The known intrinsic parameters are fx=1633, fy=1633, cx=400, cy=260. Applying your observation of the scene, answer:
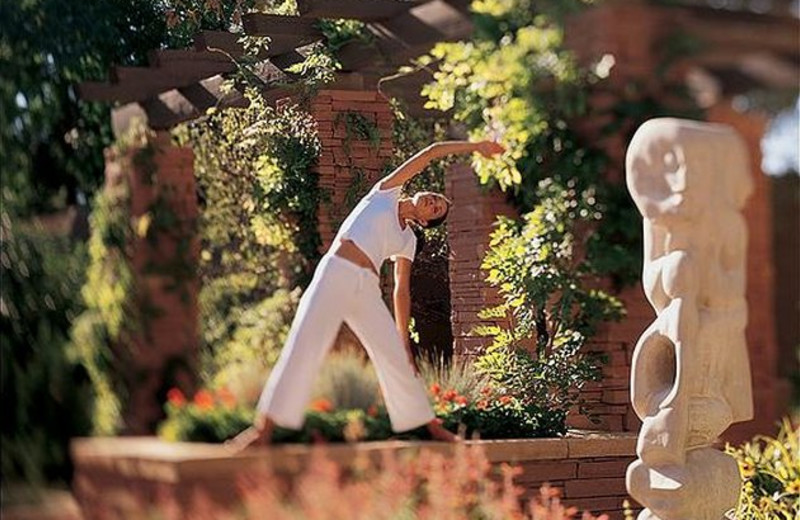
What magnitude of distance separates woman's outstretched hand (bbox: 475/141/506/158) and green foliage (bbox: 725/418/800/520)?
211 centimetres

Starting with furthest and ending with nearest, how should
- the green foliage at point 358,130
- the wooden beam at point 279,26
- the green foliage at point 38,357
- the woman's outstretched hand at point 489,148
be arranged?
the green foliage at point 358,130 < the wooden beam at point 279,26 < the woman's outstretched hand at point 489,148 < the green foliage at point 38,357

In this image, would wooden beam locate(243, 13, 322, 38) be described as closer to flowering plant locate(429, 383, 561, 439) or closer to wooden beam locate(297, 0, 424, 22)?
wooden beam locate(297, 0, 424, 22)

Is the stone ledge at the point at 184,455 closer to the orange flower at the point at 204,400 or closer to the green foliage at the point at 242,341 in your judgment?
the orange flower at the point at 204,400

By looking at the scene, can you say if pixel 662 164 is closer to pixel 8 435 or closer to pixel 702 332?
pixel 702 332

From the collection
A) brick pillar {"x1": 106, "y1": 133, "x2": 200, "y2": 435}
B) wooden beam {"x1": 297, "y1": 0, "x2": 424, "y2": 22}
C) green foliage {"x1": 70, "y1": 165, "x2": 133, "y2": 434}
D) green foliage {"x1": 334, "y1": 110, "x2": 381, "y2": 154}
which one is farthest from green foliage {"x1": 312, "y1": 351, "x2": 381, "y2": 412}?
green foliage {"x1": 334, "y1": 110, "x2": 381, "y2": 154}

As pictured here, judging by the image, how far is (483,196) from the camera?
9.05 metres

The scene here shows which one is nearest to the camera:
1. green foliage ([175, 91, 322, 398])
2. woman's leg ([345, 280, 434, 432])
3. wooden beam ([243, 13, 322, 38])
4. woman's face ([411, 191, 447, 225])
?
woman's leg ([345, 280, 434, 432])

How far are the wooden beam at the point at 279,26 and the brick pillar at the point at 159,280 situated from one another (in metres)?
1.97

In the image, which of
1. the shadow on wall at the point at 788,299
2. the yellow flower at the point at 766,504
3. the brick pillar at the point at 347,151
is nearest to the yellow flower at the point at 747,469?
the yellow flower at the point at 766,504

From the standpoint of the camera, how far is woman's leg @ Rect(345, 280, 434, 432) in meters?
6.42

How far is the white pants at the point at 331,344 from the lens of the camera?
5.96m

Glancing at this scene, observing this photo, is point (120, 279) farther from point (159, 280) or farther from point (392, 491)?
point (392, 491)

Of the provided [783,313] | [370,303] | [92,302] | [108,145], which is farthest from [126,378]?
[783,313]

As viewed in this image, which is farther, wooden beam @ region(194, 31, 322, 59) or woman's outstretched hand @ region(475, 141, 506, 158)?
wooden beam @ region(194, 31, 322, 59)
